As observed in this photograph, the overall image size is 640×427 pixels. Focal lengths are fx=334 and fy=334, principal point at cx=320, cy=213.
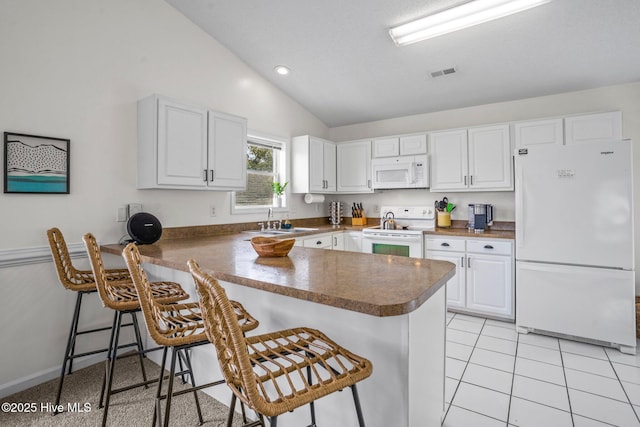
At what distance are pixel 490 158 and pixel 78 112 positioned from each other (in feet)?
13.2

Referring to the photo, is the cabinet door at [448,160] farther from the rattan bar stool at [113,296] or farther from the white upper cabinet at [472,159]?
the rattan bar stool at [113,296]

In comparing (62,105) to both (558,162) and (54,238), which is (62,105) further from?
(558,162)

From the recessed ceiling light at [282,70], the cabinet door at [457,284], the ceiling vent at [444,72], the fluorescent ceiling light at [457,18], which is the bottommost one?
the cabinet door at [457,284]

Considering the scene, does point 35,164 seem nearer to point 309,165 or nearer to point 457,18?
point 309,165

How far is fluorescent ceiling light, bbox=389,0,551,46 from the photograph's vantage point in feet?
8.39

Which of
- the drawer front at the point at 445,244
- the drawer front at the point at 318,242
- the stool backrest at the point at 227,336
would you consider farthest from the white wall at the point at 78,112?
the drawer front at the point at 445,244

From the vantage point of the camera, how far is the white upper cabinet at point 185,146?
2.73 meters

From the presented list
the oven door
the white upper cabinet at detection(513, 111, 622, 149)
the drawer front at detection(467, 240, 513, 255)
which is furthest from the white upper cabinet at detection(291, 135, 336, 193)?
the white upper cabinet at detection(513, 111, 622, 149)

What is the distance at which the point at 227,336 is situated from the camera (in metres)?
0.95

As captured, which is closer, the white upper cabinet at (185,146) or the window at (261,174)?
the white upper cabinet at (185,146)

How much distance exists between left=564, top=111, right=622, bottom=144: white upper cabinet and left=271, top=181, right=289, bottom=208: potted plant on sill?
319 centimetres

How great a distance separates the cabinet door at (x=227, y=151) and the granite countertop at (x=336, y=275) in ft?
3.81

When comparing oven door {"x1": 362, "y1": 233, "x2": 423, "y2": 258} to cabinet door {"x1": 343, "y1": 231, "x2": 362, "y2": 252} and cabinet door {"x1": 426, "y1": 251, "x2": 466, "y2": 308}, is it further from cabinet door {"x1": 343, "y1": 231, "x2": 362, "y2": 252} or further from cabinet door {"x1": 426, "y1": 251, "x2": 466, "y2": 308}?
cabinet door {"x1": 426, "y1": 251, "x2": 466, "y2": 308}

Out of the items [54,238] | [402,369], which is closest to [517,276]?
[402,369]
